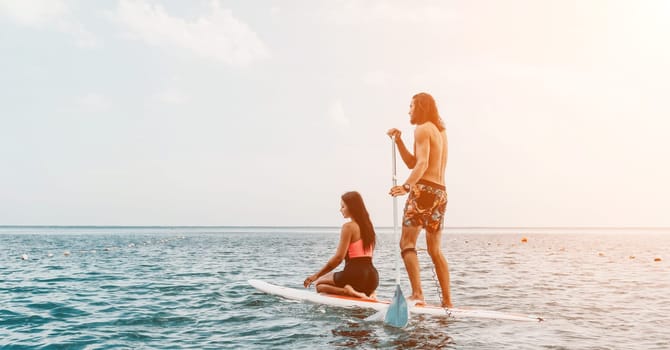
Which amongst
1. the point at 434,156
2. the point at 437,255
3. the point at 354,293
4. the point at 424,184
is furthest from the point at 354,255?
the point at 434,156

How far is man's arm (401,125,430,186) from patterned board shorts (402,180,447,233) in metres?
0.29

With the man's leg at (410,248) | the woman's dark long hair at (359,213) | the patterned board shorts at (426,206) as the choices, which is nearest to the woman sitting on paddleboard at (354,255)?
the woman's dark long hair at (359,213)

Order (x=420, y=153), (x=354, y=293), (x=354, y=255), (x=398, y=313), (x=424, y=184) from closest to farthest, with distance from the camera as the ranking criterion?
(x=398, y=313) < (x=420, y=153) < (x=424, y=184) < (x=354, y=255) < (x=354, y=293)

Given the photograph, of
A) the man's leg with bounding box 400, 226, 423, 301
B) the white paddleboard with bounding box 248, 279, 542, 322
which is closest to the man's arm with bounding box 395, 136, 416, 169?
the man's leg with bounding box 400, 226, 423, 301

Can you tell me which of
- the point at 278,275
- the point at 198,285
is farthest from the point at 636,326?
the point at 278,275

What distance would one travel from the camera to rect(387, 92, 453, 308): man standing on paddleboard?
10023 millimetres

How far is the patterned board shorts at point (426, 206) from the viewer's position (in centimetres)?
1012

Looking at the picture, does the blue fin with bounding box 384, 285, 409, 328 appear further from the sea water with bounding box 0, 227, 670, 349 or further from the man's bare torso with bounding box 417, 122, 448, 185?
the man's bare torso with bounding box 417, 122, 448, 185

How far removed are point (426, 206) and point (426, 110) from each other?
5.72 ft

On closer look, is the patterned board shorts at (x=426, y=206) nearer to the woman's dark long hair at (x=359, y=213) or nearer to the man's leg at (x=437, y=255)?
the man's leg at (x=437, y=255)

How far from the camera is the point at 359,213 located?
11.3 meters

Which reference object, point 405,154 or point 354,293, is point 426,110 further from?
point 354,293

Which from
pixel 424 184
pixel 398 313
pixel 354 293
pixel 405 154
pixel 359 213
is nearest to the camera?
pixel 398 313

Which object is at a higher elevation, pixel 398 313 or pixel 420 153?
pixel 420 153
